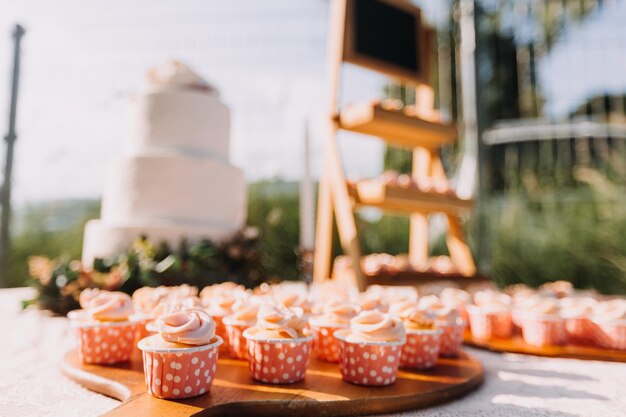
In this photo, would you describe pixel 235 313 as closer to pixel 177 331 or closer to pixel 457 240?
pixel 177 331

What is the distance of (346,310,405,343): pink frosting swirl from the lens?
1.19 meters

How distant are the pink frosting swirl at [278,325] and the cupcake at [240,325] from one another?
0.14 metres

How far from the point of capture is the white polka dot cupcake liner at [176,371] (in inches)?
39.6

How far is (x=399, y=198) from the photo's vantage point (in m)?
2.52

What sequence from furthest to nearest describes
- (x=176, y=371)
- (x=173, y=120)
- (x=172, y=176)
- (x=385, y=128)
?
(x=173, y=120) → (x=172, y=176) → (x=385, y=128) → (x=176, y=371)

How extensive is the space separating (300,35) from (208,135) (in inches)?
132

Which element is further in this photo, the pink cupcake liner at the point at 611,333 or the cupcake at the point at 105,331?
the pink cupcake liner at the point at 611,333

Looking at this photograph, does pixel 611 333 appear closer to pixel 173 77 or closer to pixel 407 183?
pixel 407 183

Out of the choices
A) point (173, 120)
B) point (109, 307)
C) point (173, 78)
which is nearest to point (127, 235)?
point (173, 120)

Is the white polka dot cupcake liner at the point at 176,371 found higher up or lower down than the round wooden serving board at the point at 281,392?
higher up

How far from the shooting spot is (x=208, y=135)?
3123mm

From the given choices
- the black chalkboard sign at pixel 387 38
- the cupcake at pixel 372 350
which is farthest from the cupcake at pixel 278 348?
the black chalkboard sign at pixel 387 38

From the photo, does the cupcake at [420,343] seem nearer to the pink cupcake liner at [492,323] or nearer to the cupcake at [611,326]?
the pink cupcake liner at [492,323]

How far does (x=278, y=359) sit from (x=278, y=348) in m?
0.03
